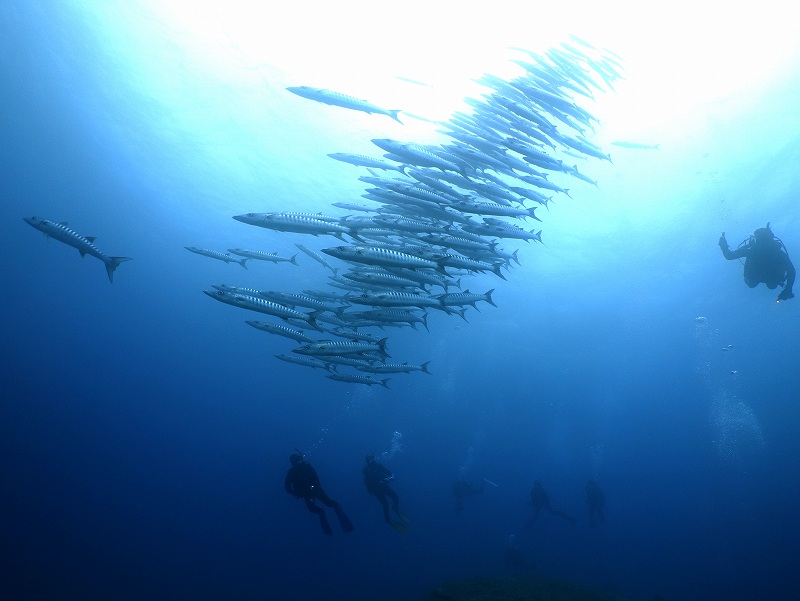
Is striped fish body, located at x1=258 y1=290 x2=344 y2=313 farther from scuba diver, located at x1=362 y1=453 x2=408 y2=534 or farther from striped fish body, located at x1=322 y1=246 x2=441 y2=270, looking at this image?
scuba diver, located at x1=362 y1=453 x2=408 y2=534

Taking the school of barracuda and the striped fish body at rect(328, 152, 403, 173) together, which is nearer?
the school of barracuda

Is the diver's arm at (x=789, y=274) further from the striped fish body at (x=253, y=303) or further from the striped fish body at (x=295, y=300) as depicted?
the striped fish body at (x=253, y=303)

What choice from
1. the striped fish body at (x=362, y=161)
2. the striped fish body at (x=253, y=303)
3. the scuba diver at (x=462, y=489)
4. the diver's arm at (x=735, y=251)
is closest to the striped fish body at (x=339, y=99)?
the striped fish body at (x=362, y=161)

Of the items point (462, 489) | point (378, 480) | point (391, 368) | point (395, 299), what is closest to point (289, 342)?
point (462, 489)

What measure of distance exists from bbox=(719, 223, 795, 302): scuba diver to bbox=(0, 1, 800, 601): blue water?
8022mm

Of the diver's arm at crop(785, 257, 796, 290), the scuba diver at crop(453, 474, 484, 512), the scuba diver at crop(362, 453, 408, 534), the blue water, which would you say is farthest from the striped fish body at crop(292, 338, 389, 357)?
the scuba diver at crop(453, 474, 484, 512)

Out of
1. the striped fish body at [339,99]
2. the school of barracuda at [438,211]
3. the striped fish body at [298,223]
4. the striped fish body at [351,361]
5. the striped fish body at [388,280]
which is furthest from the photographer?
the striped fish body at [351,361]

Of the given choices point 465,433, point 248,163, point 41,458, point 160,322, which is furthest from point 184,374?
point 248,163

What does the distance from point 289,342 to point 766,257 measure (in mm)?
Result: 45678

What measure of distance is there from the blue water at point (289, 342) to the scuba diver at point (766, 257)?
8.02m

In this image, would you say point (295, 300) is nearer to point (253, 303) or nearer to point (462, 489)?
point (253, 303)

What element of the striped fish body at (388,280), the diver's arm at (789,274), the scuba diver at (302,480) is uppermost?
the diver's arm at (789,274)

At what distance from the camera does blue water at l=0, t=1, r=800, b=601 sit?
1956cm

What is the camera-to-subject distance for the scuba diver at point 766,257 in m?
9.61
